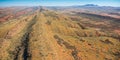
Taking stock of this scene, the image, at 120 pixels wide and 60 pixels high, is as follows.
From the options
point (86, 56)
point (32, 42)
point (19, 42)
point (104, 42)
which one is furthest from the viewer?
point (104, 42)

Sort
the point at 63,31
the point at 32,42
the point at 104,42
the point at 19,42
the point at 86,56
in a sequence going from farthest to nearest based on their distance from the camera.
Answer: the point at 63,31, the point at 104,42, the point at 19,42, the point at 32,42, the point at 86,56

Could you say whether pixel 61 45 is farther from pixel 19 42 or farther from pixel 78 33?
pixel 78 33

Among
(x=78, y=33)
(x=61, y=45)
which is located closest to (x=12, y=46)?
(x=61, y=45)

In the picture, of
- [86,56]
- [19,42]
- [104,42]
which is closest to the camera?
[86,56]

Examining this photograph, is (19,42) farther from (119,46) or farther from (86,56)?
(119,46)

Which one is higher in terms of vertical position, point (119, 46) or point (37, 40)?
point (37, 40)

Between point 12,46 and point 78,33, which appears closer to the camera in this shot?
point 12,46

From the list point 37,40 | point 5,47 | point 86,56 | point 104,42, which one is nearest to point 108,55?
point 86,56

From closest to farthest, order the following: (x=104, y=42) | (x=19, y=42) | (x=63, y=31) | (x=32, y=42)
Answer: (x=32, y=42), (x=19, y=42), (x=104, y=42), (x=63, y=31)

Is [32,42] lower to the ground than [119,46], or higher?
higher
